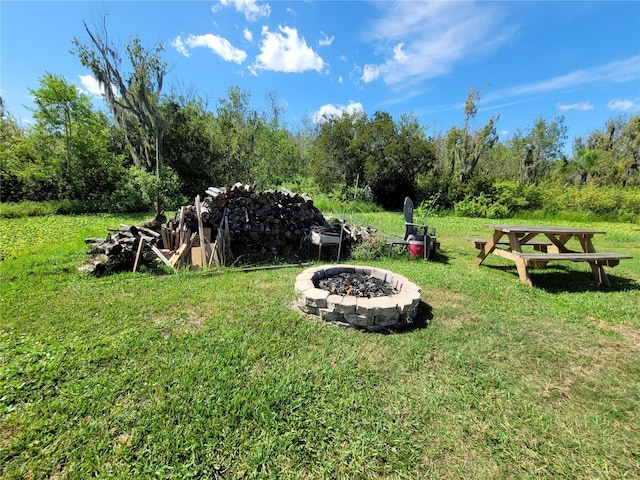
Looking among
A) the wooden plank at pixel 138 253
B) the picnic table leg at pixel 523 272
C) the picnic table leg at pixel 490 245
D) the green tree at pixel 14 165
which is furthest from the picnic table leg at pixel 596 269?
the green tree at pixel 14 165

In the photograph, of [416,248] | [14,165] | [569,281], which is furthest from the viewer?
[14,165]

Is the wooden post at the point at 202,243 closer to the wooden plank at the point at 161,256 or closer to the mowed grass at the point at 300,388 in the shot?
the wooden plank at the point at 161,256

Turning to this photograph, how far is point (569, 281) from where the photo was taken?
16.1ft

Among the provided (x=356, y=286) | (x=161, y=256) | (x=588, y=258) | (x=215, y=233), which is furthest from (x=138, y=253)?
(x=588, y=258)

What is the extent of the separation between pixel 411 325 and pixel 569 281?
12.5 ft

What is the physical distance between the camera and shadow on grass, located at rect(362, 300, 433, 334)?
3102 millimetres

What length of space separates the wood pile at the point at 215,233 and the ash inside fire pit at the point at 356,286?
2.39 m

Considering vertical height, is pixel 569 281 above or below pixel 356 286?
below

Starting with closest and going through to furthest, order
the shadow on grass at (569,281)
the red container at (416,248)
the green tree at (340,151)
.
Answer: the shadow on grass at (569,281) < the red container at (416,248) < the green tree at (340,151)

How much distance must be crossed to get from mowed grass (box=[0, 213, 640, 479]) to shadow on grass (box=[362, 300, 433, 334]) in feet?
0.20

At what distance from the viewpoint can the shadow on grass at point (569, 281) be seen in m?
4.54

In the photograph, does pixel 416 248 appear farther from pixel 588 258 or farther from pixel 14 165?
pixel 14 165

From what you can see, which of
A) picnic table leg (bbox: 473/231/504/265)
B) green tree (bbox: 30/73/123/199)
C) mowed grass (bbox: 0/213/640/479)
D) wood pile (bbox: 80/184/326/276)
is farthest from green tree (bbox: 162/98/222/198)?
picnic table leg (bbox: 473/231/504/265)

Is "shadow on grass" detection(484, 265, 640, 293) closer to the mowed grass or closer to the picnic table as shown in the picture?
the picnic table
